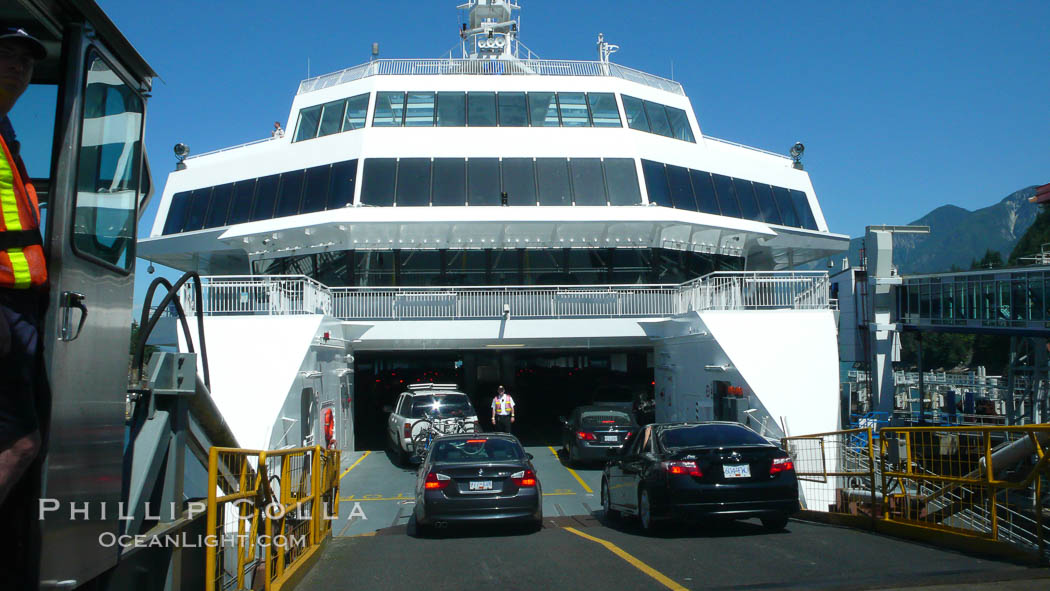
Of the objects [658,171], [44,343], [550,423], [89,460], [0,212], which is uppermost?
[658,171]

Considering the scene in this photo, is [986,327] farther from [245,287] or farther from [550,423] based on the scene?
[245,287]

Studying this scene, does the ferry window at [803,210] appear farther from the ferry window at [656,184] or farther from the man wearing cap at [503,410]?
the man wearing cap at [503,410]

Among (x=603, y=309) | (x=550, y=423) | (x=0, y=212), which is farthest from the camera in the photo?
(x=550, y=423)

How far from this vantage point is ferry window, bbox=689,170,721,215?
2300 cm

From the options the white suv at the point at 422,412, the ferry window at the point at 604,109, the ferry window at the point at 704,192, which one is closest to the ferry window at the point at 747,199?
the ferry window at the point at 704,192

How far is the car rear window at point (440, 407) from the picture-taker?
60.6 feet

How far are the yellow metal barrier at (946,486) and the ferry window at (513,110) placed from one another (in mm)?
13408

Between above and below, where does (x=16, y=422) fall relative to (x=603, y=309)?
below

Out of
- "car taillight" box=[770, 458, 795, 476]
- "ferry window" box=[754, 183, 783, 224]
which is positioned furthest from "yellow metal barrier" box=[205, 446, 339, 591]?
"ferry window" box=[754, 183, 783, 224]

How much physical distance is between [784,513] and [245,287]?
12.9 metres

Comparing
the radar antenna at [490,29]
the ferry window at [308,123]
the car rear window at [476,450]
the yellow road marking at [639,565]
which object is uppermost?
the radar antenna at [490,29]

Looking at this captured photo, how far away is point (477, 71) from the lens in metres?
26.1

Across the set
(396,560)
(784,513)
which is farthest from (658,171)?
(396,560)

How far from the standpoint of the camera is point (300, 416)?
54.2 feet
